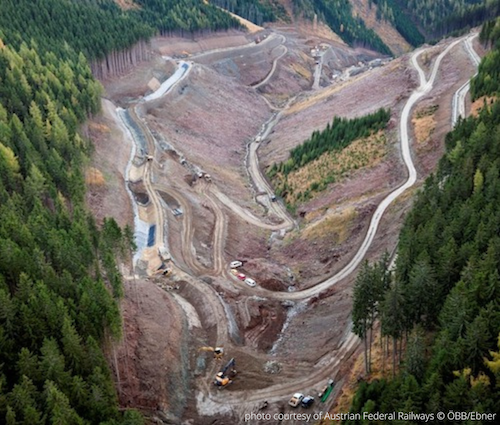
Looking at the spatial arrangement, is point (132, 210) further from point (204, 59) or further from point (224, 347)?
point (204, 59)

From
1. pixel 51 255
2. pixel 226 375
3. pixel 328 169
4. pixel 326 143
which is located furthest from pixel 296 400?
pixel 326 143

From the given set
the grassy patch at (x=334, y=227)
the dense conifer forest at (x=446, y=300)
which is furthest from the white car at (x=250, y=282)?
the dense conifer forest at (x=446, y=300)

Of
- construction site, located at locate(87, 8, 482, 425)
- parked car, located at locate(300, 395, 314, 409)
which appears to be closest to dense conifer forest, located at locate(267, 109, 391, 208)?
construction site, located at locate(87, 8, 482, 425)

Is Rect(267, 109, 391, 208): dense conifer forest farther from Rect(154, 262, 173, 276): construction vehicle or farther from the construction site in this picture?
Rect(154, 262, 173, 276): construction vehicle

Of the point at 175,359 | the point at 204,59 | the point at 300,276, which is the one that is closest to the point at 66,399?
the point at 175,359

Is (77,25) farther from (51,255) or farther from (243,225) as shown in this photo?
(51,255)

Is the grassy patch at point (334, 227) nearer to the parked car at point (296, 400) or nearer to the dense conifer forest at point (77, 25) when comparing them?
the parked car at point (296, 400)
